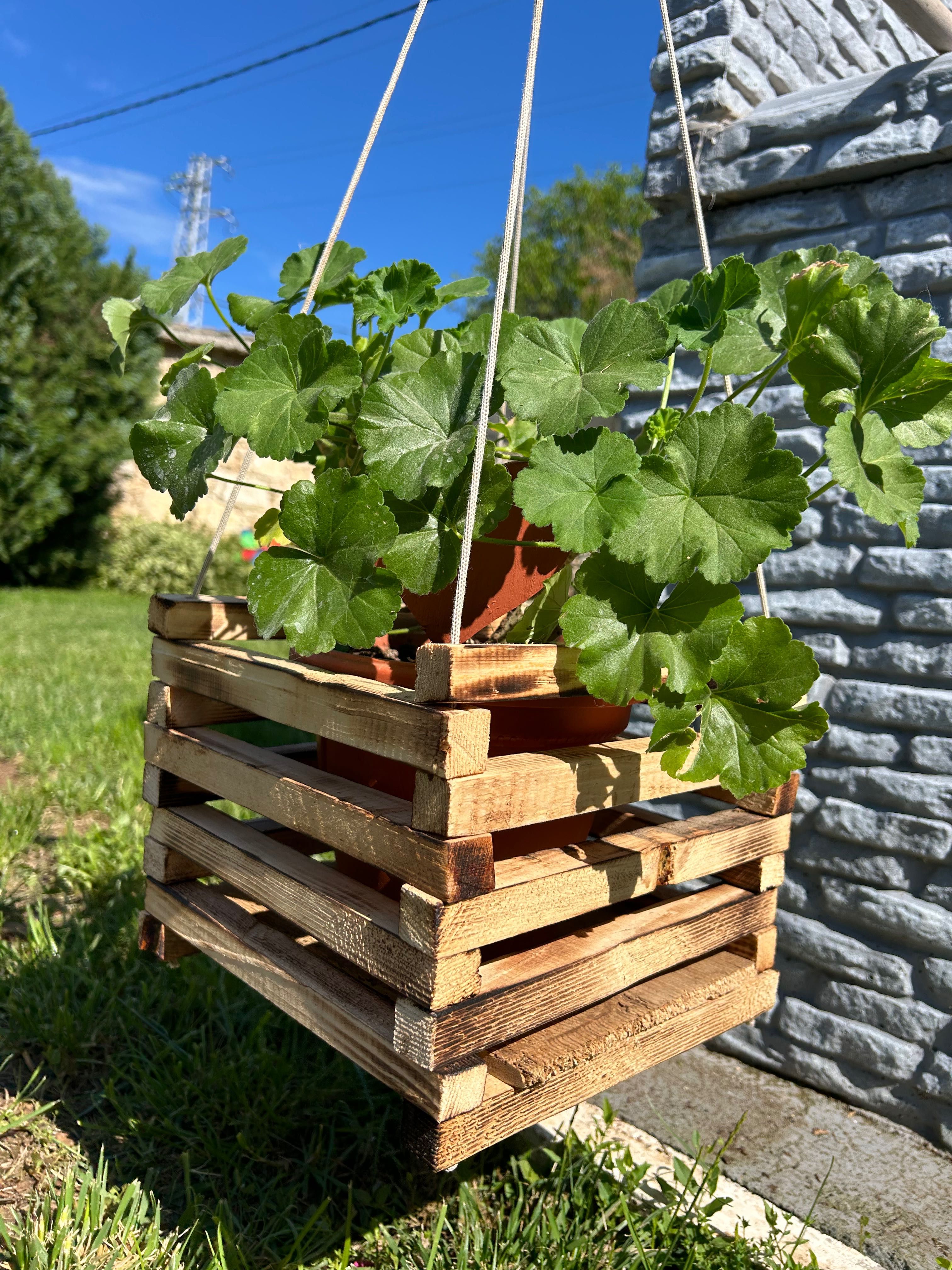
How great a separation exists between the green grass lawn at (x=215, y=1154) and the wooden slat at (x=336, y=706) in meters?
0.80

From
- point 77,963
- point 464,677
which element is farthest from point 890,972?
point 77,963

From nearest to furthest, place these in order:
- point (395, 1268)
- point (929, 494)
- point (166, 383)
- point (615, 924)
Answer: point (615, 924)
point (166, 383)
point (395, 1268)
point (929, 494)

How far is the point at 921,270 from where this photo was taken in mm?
1925

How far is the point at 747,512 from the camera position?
0.86m

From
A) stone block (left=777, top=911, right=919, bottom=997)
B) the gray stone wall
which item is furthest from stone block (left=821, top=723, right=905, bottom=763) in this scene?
stone block (left=777, top=911, right=919, bottom=997)

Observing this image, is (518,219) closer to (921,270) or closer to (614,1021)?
(614,1021)

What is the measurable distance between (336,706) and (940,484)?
1.51 meters

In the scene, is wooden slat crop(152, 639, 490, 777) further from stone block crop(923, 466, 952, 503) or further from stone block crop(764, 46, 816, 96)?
stone block crop(764, 46, 816, 96)

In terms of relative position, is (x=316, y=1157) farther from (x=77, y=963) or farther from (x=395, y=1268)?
(x=77, y=963)

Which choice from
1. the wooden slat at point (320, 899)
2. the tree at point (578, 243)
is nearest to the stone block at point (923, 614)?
the wooden slat at point (320, 899)

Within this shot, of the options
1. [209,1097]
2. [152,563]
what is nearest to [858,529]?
[209,1097]

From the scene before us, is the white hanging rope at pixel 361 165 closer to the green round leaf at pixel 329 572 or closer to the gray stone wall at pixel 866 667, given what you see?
the green round leaf at pixel 329 572

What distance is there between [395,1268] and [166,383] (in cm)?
135

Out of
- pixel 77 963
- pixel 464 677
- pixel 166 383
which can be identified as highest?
pixel 166 383
